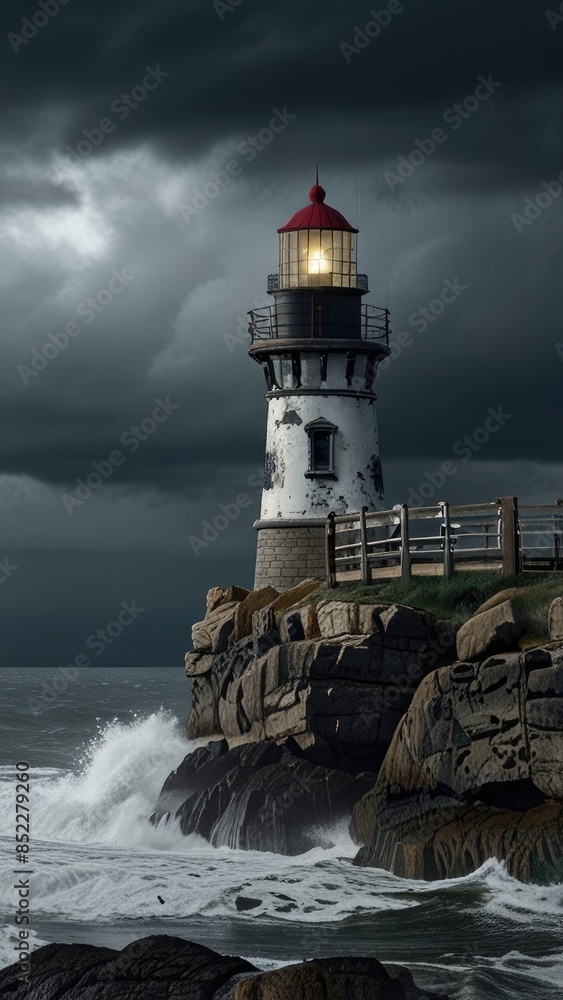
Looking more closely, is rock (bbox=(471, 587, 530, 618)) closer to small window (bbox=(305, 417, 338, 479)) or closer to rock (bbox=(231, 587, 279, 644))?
rock (bbox=(231, 587, 279, 644))

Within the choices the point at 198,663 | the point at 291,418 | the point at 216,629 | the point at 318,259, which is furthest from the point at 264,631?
the point at 318,259

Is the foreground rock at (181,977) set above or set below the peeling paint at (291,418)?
below

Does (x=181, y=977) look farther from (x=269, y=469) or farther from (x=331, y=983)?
(x=269, y=469)

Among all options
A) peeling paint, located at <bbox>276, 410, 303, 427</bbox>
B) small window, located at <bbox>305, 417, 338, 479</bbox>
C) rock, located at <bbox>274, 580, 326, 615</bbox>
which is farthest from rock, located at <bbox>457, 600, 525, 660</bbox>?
peeling paint, located at <bbox>276, 410, 303, 427</bbox>

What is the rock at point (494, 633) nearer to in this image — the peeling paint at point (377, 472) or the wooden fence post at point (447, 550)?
the wooden fence post at point (447, 550)

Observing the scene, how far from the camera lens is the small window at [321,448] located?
3052 cm

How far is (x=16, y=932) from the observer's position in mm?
16016

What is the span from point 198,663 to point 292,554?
409 cm

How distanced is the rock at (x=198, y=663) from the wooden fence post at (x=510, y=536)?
748cm

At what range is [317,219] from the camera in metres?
31.2

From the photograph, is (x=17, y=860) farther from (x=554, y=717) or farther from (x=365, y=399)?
(x=365, y=399)

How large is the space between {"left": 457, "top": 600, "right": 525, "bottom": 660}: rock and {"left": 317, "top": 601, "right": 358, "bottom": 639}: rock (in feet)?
9.99

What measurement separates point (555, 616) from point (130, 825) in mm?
9891

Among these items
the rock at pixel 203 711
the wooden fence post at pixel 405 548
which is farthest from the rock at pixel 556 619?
the rock at pixel 203 711
